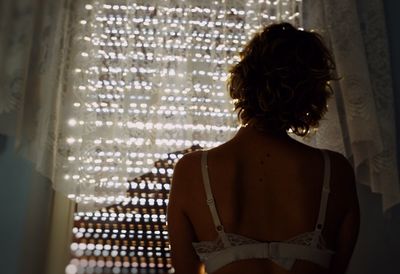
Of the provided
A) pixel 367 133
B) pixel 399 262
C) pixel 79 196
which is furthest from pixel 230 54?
pixel 399 262

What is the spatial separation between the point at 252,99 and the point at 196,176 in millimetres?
220

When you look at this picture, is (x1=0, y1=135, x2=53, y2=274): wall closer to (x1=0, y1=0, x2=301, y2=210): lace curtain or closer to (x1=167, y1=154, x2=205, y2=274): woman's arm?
(x1=0, y1=0, x2=301, y2=210): lace curtain

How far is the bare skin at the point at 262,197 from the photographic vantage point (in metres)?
1.09

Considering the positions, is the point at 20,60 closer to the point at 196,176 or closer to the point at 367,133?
the point at 196,176

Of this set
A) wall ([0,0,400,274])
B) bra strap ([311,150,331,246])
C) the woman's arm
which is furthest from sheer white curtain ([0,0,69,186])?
bra strap ([311,150,331,246])

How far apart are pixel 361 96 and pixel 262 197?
1.68ft

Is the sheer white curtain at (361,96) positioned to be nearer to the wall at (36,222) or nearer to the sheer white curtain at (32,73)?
the wall at (36,222)

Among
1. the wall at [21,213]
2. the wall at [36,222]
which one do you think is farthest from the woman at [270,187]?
the wall at [21,213]

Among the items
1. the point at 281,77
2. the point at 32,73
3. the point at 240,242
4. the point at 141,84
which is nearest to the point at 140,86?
the point at 141,84

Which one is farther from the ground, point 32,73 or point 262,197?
point 32,73

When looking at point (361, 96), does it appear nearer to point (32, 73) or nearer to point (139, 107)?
point (139, 107)

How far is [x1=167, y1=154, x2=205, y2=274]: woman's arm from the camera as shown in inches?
44.6

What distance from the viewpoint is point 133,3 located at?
151 centimetres

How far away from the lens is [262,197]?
112cm
